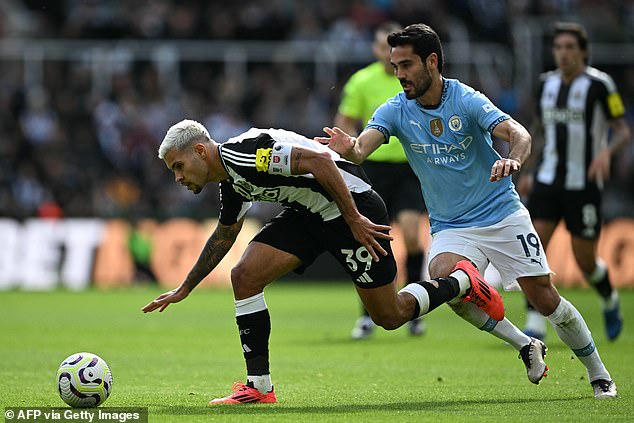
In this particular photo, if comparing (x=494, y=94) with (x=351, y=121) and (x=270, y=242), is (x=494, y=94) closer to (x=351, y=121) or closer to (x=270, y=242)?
(x=351, y=121)

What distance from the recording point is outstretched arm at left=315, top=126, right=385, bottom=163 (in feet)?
24.3

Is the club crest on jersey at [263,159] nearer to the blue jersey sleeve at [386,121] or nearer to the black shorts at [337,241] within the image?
the black shorts at [337,241]

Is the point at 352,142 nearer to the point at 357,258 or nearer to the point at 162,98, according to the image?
the point at 357,258

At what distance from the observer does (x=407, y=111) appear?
7.79 m

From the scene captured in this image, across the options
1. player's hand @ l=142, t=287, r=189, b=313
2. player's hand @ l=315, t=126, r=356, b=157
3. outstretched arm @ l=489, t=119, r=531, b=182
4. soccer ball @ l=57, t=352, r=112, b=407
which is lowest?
soccer ball @ l=57, t=352, r=112, b=407

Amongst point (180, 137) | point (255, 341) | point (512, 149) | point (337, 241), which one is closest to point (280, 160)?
point (180, 137)

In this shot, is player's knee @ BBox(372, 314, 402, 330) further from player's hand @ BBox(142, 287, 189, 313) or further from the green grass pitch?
player's hand @ BBox(142, 287, 189, 313)

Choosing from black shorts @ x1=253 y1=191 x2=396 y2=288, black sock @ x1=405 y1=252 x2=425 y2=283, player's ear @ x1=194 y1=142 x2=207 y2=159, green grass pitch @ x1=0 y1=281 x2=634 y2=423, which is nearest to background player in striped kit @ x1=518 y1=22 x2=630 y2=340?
green grass pitch @ x1=0 y1=281 x2=634 y2=423

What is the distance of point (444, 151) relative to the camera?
25.2 ft

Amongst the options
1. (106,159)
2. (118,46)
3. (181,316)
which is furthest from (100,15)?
(181,316)

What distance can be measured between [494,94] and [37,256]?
930cm

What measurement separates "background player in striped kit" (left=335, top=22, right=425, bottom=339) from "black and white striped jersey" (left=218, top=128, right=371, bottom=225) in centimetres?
445

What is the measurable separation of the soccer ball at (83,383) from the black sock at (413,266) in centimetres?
603

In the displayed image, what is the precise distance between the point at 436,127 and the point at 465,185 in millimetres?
436
